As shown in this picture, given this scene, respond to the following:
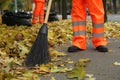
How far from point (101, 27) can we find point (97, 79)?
1997 millimetres

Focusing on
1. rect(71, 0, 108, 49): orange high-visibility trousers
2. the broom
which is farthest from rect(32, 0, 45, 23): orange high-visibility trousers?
the broom

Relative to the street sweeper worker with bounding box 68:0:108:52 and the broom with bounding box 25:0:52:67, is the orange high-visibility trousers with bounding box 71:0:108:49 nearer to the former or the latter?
the street sweeper worker with bounding box 68:0:108:52

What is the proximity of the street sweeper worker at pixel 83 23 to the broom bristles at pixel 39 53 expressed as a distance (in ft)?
2.95

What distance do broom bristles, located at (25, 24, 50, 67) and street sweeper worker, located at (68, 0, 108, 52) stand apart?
2.95ft

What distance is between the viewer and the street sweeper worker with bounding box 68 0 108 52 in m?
5.74

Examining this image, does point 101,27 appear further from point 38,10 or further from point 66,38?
point 38,10

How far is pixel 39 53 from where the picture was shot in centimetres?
482

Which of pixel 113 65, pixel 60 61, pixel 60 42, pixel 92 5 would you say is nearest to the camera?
pixel 113 65

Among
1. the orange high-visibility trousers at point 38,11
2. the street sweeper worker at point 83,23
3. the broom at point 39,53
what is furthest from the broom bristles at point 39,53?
the orange high-visibility trousers at point 38,11

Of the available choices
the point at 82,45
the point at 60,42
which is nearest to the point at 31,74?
the point at 82,45

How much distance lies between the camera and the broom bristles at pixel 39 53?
476cm

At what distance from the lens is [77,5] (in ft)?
19.0

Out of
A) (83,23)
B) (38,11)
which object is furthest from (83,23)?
(38,11)

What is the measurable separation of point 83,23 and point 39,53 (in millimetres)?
1322
